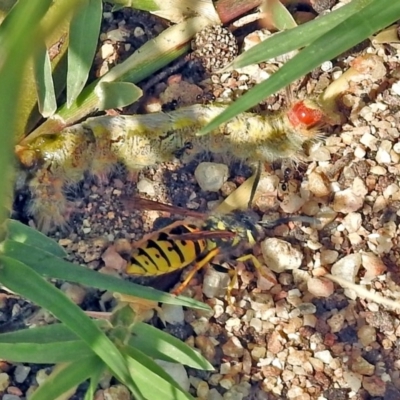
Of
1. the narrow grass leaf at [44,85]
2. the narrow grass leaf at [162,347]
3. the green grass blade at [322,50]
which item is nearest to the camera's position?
the green grass blade at [322,50]

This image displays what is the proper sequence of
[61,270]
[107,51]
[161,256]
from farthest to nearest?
[107,51] → [161,256] → [61,270]

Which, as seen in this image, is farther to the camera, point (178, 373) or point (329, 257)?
point (329, 257)

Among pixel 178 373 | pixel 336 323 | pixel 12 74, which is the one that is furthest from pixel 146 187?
pixel 12 74

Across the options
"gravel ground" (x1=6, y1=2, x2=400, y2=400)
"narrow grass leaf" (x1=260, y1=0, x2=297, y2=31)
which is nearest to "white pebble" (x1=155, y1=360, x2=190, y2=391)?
"gravel ground" (x1=6, y1=2, x2=400, y2=400)

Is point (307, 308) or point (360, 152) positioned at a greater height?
point (360, 152)

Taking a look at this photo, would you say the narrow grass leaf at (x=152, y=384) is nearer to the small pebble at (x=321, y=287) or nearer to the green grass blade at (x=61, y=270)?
the green grass blade at (x=61, y=270)

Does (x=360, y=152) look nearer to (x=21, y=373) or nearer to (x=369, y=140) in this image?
(x=369, y=140)

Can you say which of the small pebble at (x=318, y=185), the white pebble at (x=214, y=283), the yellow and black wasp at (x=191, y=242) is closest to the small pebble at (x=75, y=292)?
the yellow and black wasp at (x=191, y=242)

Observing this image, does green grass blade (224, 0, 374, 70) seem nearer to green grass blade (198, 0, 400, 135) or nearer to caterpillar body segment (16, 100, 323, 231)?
green grass blade (198, 0, 400, 135)
